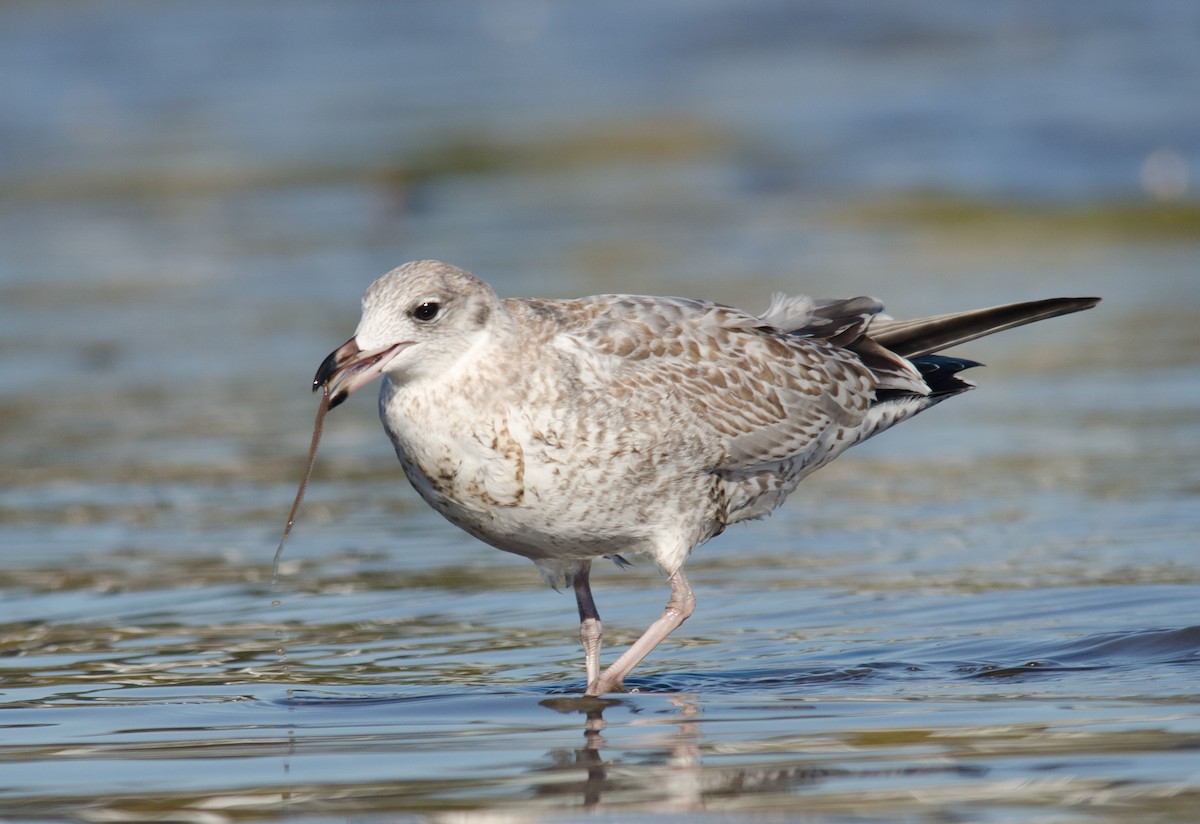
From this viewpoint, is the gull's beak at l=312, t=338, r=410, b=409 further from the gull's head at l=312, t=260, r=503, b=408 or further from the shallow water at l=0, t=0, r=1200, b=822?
the shallow water at l=0, t=0, r=1200, b=822

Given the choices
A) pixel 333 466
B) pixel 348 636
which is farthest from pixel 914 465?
pixel 348 636

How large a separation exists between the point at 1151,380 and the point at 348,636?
5250 millimetres

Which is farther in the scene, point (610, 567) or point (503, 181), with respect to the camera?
point (503, 181)

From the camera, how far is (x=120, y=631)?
7383 mm

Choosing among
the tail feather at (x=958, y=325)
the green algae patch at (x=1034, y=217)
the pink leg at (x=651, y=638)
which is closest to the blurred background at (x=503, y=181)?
the green algae patch at (x=1034, y=217)

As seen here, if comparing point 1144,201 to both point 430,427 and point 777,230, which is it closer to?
point 777,230

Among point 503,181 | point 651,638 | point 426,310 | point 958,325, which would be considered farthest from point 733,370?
point 503,181

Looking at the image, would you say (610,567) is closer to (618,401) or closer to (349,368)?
(618,401)

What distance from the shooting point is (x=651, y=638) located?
676cm

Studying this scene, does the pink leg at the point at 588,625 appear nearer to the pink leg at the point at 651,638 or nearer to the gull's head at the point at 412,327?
the pink leg at the point at 651,638

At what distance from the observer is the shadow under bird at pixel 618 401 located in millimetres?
→ 6293

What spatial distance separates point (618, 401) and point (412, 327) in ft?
2.56

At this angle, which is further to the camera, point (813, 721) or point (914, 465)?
point (914, 465)

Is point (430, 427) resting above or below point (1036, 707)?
above
